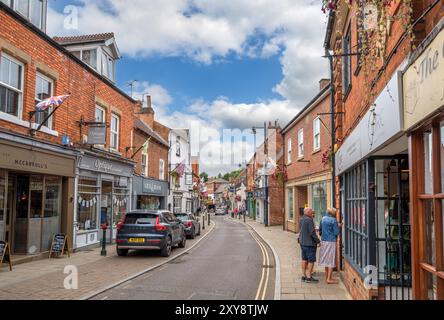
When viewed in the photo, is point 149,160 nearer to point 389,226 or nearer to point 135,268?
point 135,268

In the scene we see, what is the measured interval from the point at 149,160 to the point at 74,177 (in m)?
12.0

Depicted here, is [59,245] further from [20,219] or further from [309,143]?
[309,143]

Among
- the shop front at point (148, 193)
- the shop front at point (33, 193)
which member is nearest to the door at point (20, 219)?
the shop front at point (33, 193)

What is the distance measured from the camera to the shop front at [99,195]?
15875 millimetres

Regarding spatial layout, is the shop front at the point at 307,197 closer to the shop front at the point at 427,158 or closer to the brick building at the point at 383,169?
the brick building at the point at 383,169

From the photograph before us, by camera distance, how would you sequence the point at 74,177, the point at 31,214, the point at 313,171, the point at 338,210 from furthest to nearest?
the point at 313,171 → the point at 74,177 → the point at 31,214 → the point at 338,210

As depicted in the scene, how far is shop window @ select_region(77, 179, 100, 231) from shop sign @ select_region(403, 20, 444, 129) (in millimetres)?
13848

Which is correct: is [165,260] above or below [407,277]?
below

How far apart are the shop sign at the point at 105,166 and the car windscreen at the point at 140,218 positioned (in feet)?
9.30

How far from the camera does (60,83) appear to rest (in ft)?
47.0

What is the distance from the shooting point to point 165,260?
13.6 metres

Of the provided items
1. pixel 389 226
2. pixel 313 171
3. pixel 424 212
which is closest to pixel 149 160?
pixel 313 171
